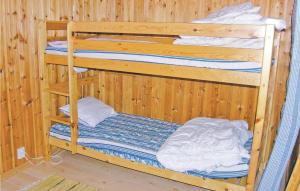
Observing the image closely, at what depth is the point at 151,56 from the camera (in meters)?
2.21

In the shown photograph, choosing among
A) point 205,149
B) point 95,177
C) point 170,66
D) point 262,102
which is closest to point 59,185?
point 95,177

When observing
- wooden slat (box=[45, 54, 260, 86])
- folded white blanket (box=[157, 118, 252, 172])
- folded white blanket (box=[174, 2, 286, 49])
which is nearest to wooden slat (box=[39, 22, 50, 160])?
wooden slat (box=[45, 54, 260, 86])


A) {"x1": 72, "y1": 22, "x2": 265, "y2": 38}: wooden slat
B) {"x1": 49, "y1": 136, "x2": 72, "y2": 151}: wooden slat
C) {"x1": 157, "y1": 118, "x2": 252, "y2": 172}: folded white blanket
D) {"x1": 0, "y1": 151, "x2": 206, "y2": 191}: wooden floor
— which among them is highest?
{"x1": 72, "y1": 22, "x2": 265, "y2": 38}: wooden slat

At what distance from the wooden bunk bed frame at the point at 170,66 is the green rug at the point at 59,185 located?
281mm

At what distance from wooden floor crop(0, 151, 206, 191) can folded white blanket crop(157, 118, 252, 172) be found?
0.42m

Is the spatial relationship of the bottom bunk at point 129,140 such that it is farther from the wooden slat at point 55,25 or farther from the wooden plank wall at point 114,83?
the wooden slat at point 55,25

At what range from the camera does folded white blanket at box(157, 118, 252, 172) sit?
2.14 meters

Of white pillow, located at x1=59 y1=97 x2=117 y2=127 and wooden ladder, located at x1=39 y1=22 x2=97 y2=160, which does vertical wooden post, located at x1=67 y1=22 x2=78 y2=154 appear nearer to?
wooden ladder, located at x1=39 y1=22 x2=97 y2=160

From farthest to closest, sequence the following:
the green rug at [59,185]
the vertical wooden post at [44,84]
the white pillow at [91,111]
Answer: the white pillow at [91,111]
the vertical wooden post at [44,84]
the green rug at [59,185]

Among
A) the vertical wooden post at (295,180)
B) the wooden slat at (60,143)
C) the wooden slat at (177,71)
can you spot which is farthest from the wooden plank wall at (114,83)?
the vertical wooden post at (295,180)

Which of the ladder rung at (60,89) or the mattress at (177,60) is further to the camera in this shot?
the ladder rung at (60,89)

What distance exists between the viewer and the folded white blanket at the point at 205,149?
2137 millimetres

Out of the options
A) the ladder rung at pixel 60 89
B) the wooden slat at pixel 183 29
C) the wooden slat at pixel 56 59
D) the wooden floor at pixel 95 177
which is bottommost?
the wooden floor at pixel 95 177

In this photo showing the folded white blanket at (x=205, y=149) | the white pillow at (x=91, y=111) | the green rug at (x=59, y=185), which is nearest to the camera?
the folded white blanket at (x=205, y=149)
